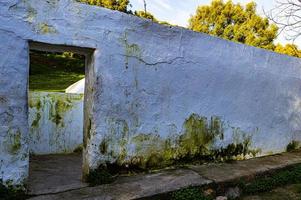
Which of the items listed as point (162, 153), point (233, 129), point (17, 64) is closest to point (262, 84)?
point (233, 129)

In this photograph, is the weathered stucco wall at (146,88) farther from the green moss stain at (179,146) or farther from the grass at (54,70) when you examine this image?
the grass at (54,70)

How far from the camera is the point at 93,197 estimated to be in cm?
332

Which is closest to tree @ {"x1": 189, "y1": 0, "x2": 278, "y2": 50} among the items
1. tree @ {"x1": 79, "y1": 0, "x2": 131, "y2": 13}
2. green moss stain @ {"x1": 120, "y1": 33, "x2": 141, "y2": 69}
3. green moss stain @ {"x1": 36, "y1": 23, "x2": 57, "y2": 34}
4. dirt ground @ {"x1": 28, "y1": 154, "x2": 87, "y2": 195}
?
tree @ {"x1": 79, "y1": 0, "x2": 131, "y2": 13}

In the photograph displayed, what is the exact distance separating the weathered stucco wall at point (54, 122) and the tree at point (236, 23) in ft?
73.7

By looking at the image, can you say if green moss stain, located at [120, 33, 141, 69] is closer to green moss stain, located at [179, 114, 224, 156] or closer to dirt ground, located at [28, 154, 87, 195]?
green moss stain, located at [179, 114, 224, 156]

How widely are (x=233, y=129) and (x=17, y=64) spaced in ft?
11.3

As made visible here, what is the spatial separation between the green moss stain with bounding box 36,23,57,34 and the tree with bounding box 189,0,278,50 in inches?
993

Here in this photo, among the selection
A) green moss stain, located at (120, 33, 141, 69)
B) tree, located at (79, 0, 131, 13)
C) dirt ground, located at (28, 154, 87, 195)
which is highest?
tree, located at (79, 0, 131, 13)

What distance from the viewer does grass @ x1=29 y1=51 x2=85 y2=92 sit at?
15.8 m

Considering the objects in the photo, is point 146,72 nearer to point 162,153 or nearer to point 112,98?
point 112,98

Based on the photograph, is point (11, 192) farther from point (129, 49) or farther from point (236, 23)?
point (236, 23)

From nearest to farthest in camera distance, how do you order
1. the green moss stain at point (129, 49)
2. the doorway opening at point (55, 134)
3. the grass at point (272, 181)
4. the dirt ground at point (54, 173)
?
the dirt ground at point (54, 173)
the green moss stain at point (129, 49)
the grass at point (272, 181)
the doorway opening at point (55, 134)

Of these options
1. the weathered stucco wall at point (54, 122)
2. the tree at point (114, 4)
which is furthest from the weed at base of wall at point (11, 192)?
the tree at point (114, 4)

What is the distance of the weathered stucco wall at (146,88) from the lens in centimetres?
320
